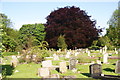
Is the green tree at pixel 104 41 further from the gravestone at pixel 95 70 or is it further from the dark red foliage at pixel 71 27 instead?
the gravestone at pixel 95 70

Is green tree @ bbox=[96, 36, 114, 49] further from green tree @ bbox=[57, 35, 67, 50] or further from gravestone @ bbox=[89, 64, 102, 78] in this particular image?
gravestone @ bbox=[89, 64, 102, 78]

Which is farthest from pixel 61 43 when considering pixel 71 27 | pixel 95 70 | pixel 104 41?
pixel 95 70

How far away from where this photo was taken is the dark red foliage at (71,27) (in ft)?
168

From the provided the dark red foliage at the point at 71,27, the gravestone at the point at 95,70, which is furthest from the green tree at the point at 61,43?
the gravestone at the point at 95,70

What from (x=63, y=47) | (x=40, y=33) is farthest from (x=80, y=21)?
(x=40, y=33)

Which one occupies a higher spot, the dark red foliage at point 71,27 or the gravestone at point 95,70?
the dark red foliage at point 71,27

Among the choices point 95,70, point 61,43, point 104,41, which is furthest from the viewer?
point 104,41

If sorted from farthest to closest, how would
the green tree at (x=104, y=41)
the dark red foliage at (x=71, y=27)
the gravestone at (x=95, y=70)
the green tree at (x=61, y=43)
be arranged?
the green tree at (x=104, y=41)
the dark red foliage at (x=71, y=27)
the green tree at (x=61, y=43)
the gravestone at (x=95, y=70)

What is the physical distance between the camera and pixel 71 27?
5334cm

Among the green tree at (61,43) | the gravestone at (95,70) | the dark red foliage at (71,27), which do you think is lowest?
the gravestone at (95,70)

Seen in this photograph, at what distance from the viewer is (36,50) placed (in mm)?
24953

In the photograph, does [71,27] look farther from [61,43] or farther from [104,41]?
[104,41]

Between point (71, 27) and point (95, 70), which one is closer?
point (95, 70)

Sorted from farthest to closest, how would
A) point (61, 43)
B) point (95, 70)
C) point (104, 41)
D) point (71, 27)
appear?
Result: 1. point (104, 41)
2. point (71, 27)
3. point (61, 43)
4. point (95, 70)
